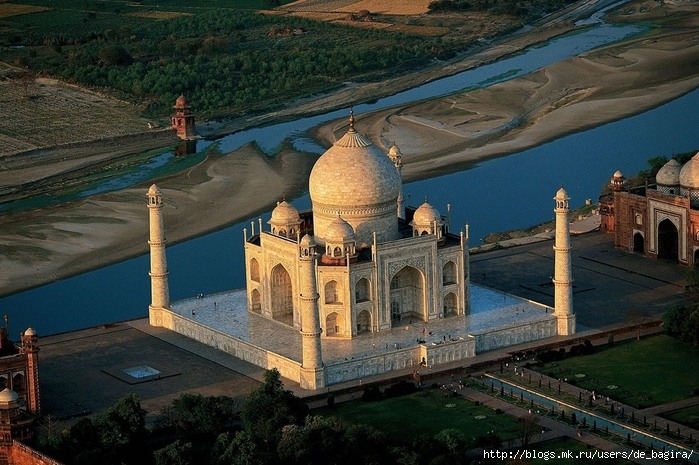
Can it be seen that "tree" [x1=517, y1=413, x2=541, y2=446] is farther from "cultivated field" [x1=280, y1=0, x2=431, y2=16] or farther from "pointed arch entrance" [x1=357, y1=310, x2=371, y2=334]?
"cultivated field" [x1=280, y1=0, x2=431, y2=16]

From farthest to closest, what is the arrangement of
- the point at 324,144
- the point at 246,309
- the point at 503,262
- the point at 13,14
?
the point at 13,14 < the point at 324,144 < the point at 503,262 < the point at 246,309

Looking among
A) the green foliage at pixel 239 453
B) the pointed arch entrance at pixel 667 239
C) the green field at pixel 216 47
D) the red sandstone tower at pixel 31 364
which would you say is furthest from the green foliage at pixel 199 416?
the green field at pixel 216 47

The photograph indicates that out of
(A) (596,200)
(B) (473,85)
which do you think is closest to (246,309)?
(A) (596,200)

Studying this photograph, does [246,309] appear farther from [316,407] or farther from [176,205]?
[176,205]

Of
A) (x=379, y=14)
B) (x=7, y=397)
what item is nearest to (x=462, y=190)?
(x=7, y=397)

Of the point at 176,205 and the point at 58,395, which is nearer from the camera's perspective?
the point at 58,395

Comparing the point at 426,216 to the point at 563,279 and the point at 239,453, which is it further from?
the point at 239,453
